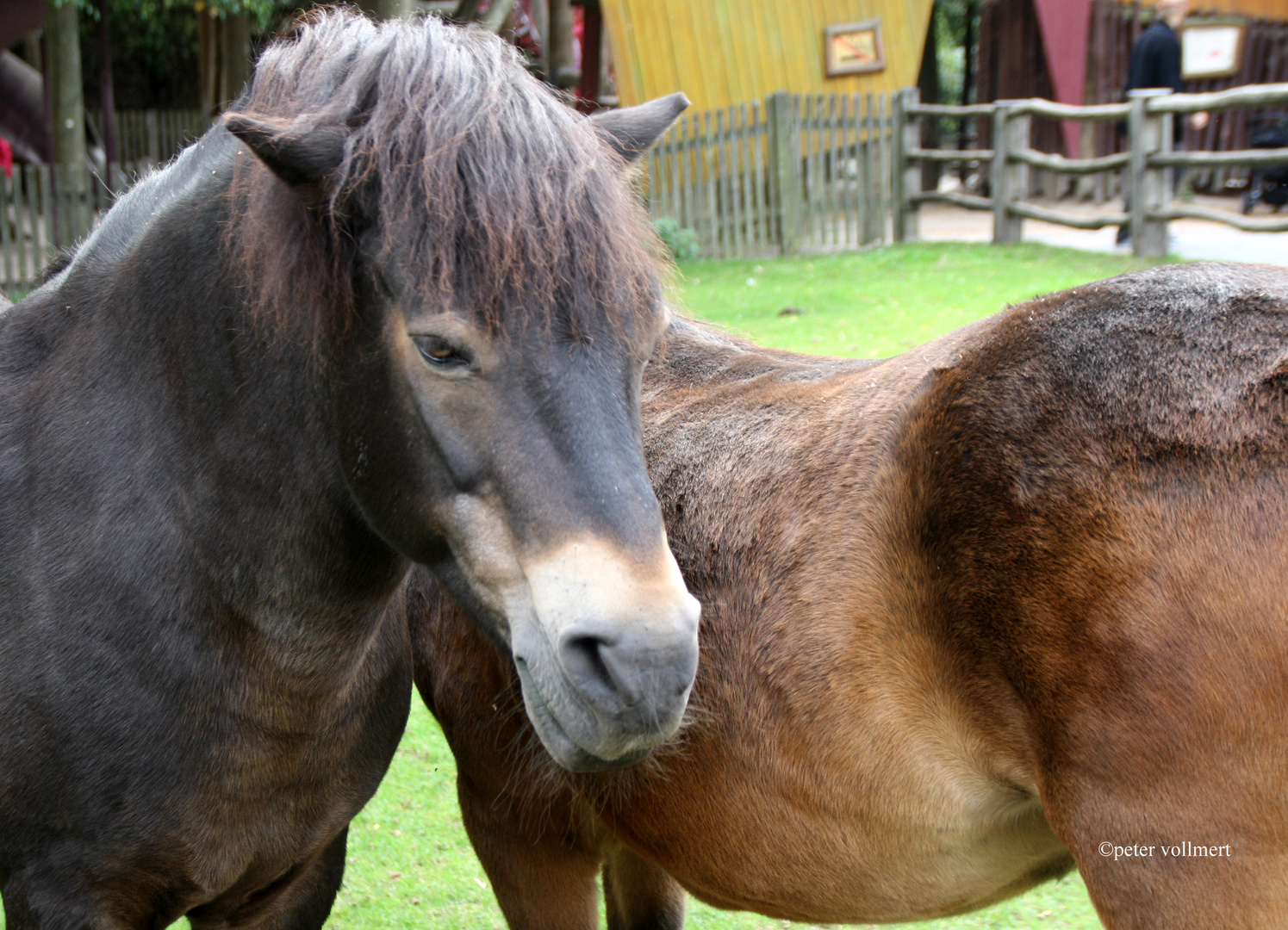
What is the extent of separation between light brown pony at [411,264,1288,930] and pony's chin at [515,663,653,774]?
567 mm

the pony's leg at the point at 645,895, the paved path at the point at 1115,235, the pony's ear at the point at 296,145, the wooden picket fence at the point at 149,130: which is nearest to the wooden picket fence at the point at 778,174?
the paved path at the point at 1115,235

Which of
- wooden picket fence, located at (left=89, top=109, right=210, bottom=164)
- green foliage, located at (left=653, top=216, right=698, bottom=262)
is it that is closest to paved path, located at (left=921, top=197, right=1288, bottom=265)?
green foliage, located at (left=653, top=216, right=698, bottom=262)

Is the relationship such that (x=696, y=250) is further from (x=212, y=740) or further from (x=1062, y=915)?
(x=212, y=740)

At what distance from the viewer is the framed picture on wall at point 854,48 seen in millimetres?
15367

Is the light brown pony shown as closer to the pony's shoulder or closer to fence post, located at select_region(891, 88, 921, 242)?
the pony's shoulder

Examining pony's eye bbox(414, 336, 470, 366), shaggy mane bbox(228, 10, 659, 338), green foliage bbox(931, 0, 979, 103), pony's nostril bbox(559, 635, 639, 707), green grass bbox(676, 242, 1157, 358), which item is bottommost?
green grass bbox(676, 242, 1157, 358)

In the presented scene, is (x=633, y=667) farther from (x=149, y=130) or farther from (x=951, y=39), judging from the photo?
(x=951, y=39)

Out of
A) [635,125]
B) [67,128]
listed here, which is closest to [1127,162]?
[635,125]

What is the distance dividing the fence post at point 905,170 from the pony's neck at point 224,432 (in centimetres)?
1254

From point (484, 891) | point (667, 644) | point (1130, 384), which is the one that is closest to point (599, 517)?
point (667, 644)

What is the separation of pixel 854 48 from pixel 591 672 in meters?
15.4

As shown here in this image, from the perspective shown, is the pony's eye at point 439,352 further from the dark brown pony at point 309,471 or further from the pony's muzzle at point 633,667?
the pony's muzzle at point 633,667

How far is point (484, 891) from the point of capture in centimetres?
378

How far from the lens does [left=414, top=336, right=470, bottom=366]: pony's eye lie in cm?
175
